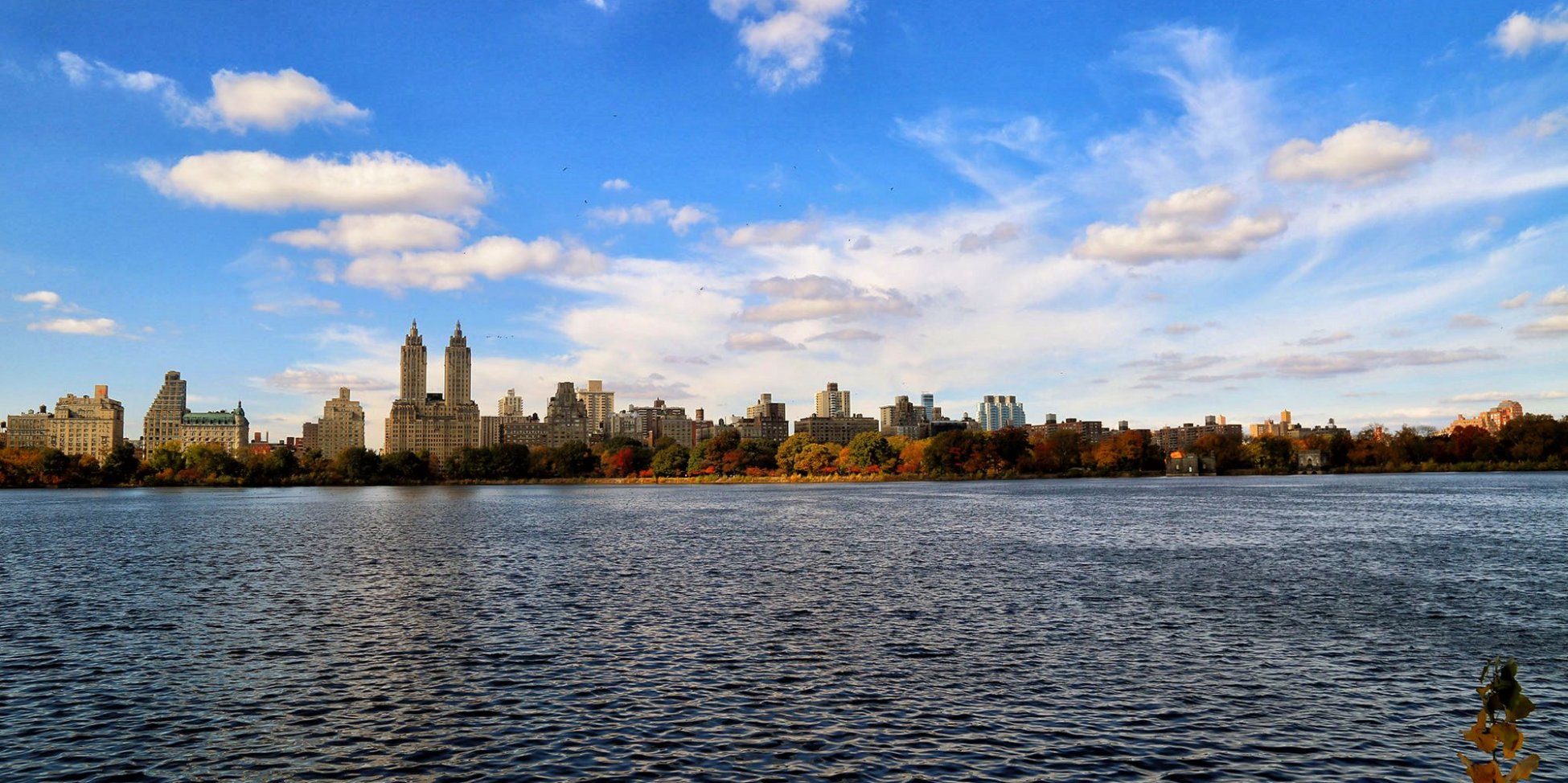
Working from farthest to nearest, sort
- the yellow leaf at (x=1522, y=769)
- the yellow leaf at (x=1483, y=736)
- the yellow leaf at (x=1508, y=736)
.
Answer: the yellow leaf at (x=1522, y=769)
the yellow leaf at (x=1483, y=736)
the yellow leaf at (x=1508, y=736)

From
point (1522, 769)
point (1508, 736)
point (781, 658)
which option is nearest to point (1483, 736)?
point (1508, 736)

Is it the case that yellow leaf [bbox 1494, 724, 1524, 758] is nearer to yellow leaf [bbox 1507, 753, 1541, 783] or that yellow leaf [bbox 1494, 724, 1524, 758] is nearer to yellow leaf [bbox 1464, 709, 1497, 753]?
yellow leaf [bbox 1464, 709, 1497, 753]

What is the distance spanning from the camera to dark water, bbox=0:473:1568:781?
23.1 meters

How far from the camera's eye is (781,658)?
33438 millimetres

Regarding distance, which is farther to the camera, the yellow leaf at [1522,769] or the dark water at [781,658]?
the dark water at [781,658]

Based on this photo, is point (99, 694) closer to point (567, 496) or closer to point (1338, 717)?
point (1338, 717)

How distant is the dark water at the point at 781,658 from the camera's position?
909 inches

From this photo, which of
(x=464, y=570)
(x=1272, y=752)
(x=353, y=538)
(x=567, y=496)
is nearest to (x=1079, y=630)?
(x=1272, y=752)

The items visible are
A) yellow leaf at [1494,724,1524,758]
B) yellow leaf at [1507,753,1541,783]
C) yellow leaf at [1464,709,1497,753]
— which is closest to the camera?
yellow leaf at [1494,724,1524,758]

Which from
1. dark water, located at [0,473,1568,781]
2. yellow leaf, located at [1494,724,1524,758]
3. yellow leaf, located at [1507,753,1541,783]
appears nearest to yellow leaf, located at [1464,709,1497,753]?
yellow leaf, located at [1494,724,1524,758]

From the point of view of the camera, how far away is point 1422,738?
77.6ft

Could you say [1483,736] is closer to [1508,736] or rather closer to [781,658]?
[1508,736]

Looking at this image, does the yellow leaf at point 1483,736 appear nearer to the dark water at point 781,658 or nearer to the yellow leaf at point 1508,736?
the yellow leaf at point 1508,736

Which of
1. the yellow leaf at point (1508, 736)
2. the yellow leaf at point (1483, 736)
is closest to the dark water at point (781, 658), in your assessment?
the yellow leaf at point (1483, 736)
